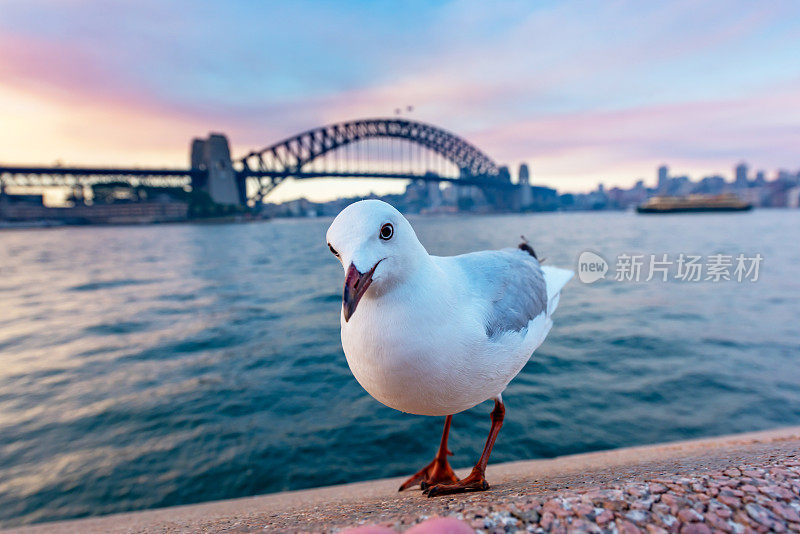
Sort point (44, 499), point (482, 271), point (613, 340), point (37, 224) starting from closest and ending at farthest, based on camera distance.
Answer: point (482, 271) < point (44, 499) < point (613, 340) < point (37, 224)

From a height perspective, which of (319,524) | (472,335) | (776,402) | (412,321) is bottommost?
(776,402)

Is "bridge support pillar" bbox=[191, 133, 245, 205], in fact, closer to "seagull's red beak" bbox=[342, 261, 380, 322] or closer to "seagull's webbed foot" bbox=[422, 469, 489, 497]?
"seagull's webbed foot" bbox=[422, 469, 489, 497]

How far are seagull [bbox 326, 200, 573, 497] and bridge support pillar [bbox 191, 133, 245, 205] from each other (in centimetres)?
6366

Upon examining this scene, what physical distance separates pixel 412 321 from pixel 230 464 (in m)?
2.90

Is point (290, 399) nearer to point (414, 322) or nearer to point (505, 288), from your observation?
point (505, 288)

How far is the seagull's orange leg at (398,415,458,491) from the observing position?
2.25m

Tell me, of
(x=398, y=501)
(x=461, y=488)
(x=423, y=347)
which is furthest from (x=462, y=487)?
(x=423, y=347)

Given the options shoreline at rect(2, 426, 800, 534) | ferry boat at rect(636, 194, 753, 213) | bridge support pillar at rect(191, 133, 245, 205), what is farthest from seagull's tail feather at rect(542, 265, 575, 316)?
ferry boat at rect(636, 194, 753, 213)

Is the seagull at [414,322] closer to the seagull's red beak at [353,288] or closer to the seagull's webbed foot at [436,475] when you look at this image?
the seagull's red beak at [353,288]

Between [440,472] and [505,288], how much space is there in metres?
1.23

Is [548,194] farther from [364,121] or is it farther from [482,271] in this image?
[482,271]

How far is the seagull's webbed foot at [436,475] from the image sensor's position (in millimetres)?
2242

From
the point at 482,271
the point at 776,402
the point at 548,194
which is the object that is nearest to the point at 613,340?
the point at 776,402

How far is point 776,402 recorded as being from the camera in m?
4.19
